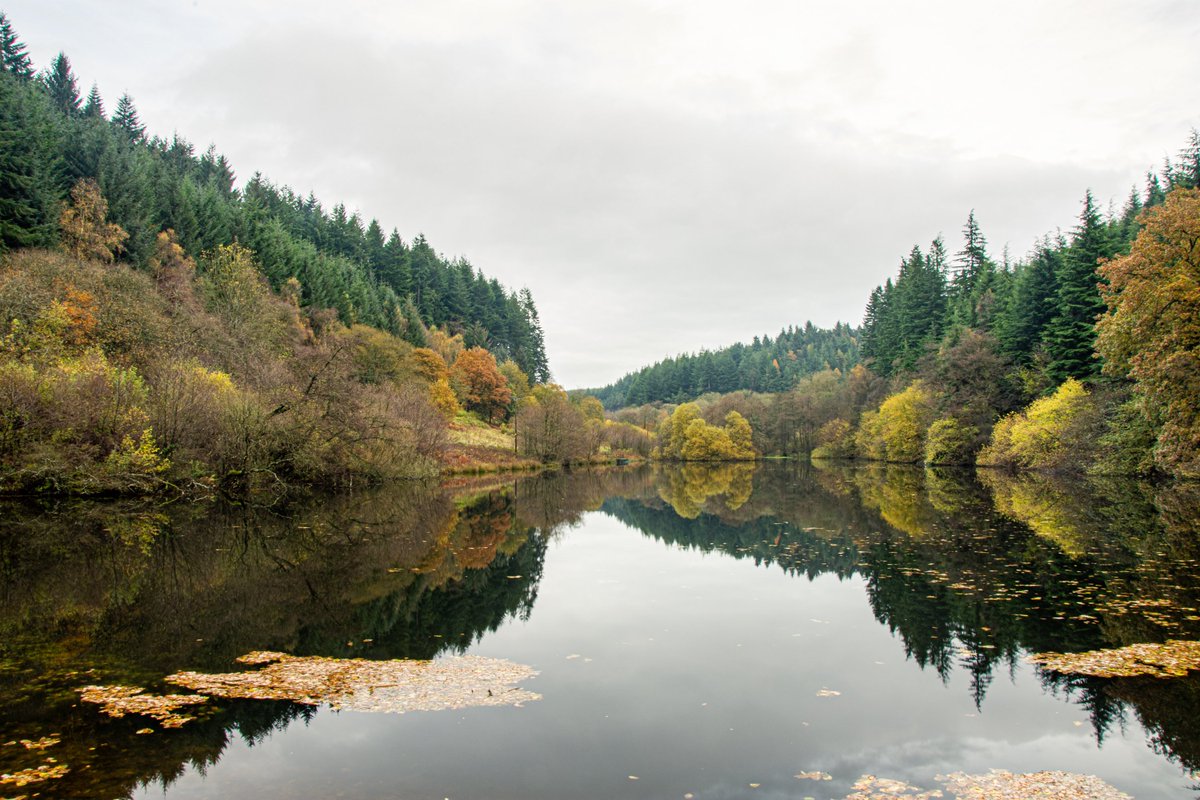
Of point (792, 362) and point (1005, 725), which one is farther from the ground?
point (792, 362)

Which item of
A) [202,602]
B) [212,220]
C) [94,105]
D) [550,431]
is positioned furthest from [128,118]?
[202,602]

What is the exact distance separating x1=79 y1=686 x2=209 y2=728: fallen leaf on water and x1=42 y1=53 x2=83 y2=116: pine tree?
99845 millimetres

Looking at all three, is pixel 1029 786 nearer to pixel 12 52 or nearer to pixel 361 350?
pixel 361 350

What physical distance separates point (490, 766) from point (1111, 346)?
3691 cm

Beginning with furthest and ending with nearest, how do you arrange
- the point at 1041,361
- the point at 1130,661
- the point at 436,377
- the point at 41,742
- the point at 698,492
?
the point at 436,377 < the point at 1041,361 < the point at 698,492 < the point at 1130,661 < the point at 41,742

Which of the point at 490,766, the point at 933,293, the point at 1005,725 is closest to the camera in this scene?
the point at 490,766

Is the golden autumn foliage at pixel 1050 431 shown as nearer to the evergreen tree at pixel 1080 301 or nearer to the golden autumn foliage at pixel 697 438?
the evergreen tree at pixel 1080 301

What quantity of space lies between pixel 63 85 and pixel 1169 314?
11222 cm

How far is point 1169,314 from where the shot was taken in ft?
95.7

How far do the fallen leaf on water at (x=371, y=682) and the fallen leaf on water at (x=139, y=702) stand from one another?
0.39 meters

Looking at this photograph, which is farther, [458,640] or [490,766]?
[458,640]

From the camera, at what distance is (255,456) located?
33.2m

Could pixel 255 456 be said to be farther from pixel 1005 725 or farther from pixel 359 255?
pixel 359 255

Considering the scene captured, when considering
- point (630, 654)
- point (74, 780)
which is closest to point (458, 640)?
point (630, 654)
